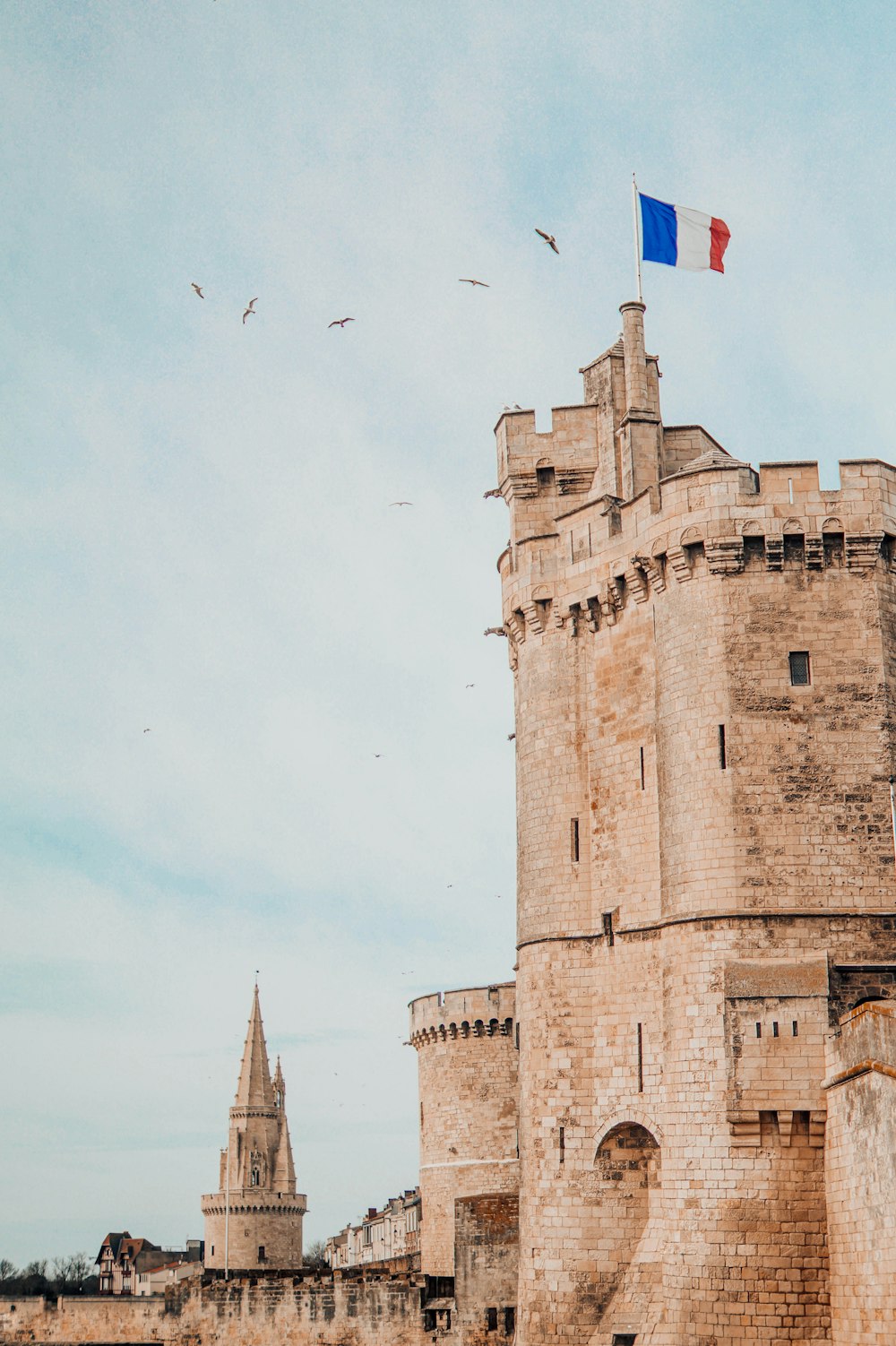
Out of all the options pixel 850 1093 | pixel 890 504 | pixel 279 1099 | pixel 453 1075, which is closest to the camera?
pixel 850 1093

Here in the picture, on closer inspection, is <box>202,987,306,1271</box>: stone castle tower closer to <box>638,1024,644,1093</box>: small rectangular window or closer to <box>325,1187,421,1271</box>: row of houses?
<box>325,1187,421,1271</box>: row of houses

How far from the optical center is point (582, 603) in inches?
1192

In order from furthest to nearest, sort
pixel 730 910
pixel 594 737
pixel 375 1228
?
pixel 375 1228, pixel 594 737, pixel 730 910

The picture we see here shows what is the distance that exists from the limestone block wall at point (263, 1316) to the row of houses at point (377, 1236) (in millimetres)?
39747

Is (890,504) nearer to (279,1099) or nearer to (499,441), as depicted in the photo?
(499,441)

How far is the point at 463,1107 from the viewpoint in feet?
137

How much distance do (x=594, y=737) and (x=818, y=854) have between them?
5129 millimetres

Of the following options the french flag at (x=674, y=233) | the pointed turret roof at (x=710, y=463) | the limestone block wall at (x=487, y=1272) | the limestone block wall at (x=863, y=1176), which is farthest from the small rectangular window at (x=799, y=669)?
the limestone block wall at (x=487, y=1272)

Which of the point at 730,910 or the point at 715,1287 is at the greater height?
the point at 730,910

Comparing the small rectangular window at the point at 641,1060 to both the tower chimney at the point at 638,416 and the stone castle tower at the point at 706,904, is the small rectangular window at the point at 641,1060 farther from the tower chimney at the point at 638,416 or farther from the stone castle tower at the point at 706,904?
the tower chimney at the point at 638,416

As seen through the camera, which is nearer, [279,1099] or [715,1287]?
[715,1287]

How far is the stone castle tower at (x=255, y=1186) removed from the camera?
8094cm

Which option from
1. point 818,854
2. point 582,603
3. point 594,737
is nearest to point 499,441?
point 582,603

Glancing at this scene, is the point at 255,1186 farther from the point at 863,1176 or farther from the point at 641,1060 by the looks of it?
the point at 863,1176
